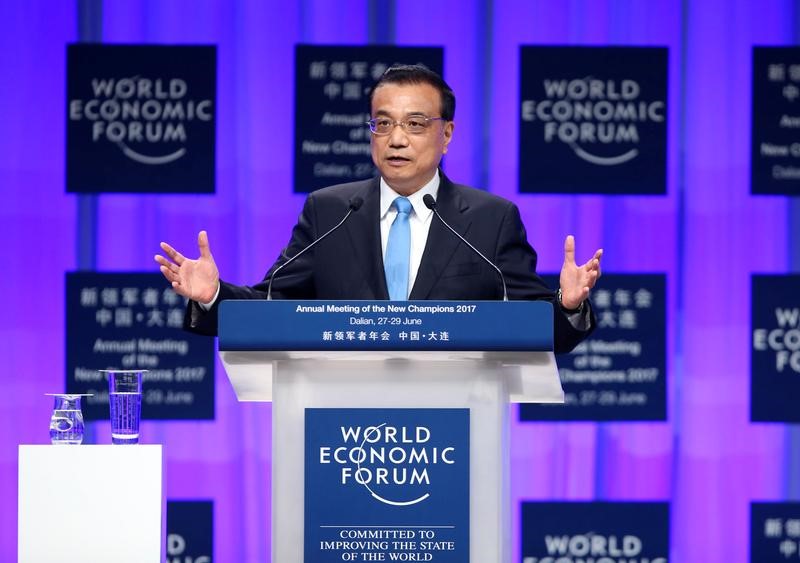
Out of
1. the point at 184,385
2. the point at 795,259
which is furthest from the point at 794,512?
the point at 184,385

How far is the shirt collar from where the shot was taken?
8.97 feet

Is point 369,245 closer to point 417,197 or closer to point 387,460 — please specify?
point 417,197

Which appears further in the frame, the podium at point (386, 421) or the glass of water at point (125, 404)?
the glass of water at point (125, 404)

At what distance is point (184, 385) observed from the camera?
14.9ft

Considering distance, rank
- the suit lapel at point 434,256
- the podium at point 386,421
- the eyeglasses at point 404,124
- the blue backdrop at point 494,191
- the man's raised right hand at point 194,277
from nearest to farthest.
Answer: the podium at point 386,421 → the man's raised right hand at point 194,277 → the suit lapel at point 434,256 → the eyeglasses at point 404,124 → the blue backdrop at point 494,191

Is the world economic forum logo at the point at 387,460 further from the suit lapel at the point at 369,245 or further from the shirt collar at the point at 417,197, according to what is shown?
the shirt collar at the point at 417,197

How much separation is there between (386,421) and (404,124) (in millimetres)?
972

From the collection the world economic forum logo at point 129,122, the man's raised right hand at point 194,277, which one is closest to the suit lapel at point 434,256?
the man's raised right hand at point 194,277

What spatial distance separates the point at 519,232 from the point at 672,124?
2.01 m

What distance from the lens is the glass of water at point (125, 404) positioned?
272 cm

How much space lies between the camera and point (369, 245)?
2.66 meters

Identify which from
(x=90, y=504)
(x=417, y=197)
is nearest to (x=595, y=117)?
(x=417, y=197)

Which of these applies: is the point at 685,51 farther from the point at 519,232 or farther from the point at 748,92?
the point at 519,232

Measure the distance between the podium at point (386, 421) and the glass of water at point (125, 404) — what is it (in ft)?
2.68
